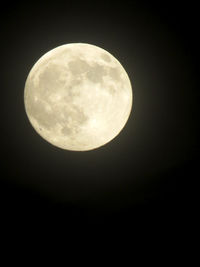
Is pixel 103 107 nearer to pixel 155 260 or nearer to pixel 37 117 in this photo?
pixel 37 117

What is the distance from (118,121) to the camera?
323 cm

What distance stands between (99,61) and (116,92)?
13.3 inches

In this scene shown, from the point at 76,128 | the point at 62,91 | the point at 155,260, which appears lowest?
the point at 155,260

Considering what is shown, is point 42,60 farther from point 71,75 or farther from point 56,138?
point 56,138

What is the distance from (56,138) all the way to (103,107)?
588mm

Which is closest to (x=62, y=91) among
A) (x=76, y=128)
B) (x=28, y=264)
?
(x=76, y=128)

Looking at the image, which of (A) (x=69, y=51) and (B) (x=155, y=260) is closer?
(A) (x=69, y=51)

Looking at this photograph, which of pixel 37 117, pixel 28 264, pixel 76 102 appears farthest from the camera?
pixel 28 264

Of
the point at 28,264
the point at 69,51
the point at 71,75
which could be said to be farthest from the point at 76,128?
the point at 28,264

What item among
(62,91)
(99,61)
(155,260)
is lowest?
(155,260)

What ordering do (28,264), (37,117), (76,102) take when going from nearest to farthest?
(76,102), (37,117), (28,264)

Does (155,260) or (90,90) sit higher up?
(90,90)

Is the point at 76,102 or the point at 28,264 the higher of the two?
the point at 76,102

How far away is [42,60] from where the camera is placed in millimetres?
3273
